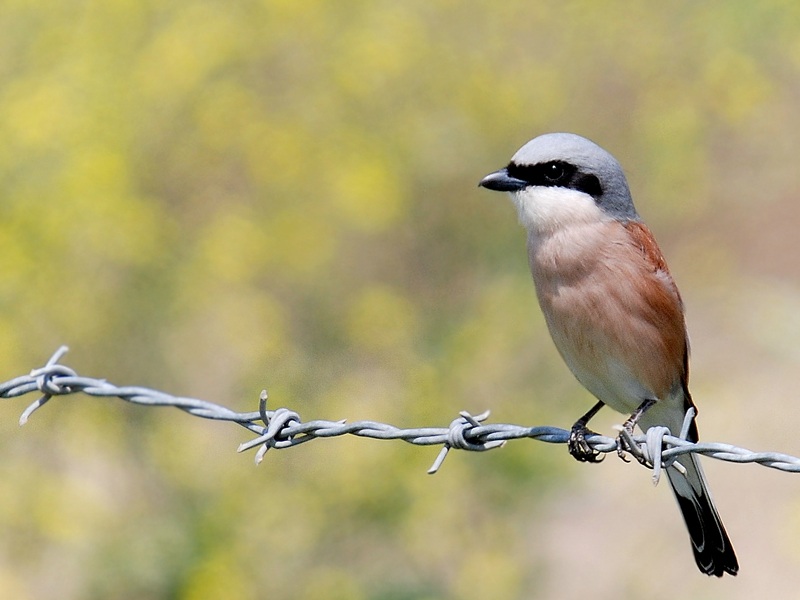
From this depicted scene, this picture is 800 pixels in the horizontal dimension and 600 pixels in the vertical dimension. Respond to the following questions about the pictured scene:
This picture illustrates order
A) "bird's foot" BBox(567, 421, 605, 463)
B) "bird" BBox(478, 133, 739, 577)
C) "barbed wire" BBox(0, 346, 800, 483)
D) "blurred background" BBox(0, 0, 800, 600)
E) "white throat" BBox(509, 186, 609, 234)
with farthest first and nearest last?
1. "blurred background" BBox(0, 0, 800, 600)
2. "white throat" BBox(509, 186, 609, 234)
3. "bird" BBox(478, 133, 739, 577)
4. "bird's foot" BBox(567, 421, 605, 463)
5. "barbed wire" BBox(0, 346, 800, 483)

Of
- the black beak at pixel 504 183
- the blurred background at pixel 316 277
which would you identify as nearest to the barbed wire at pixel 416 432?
the black beak at pixel 504 183

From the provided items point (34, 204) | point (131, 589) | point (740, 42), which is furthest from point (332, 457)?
point (740, 42)

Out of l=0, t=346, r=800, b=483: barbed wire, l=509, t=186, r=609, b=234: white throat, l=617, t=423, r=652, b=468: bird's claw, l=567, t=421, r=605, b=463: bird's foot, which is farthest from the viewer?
l=509, t=186, r=609, b=234: white throat

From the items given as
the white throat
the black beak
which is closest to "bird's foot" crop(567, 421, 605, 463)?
the white throat

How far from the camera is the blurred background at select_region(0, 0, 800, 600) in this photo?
4.94 metres

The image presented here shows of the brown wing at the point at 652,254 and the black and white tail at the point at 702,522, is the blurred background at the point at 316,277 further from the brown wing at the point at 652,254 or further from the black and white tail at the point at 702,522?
the brown wing at the point at 652,254

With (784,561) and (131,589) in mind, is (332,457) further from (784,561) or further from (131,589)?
(784,561)

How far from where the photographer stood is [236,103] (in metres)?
5.53

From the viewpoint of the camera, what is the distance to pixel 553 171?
391cm

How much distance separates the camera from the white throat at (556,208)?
386cm

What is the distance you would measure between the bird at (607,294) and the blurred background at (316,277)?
138cm

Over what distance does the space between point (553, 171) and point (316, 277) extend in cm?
189

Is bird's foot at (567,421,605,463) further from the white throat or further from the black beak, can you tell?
the black beak

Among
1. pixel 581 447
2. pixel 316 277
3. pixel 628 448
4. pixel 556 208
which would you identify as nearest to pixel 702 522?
pixel 581 447
